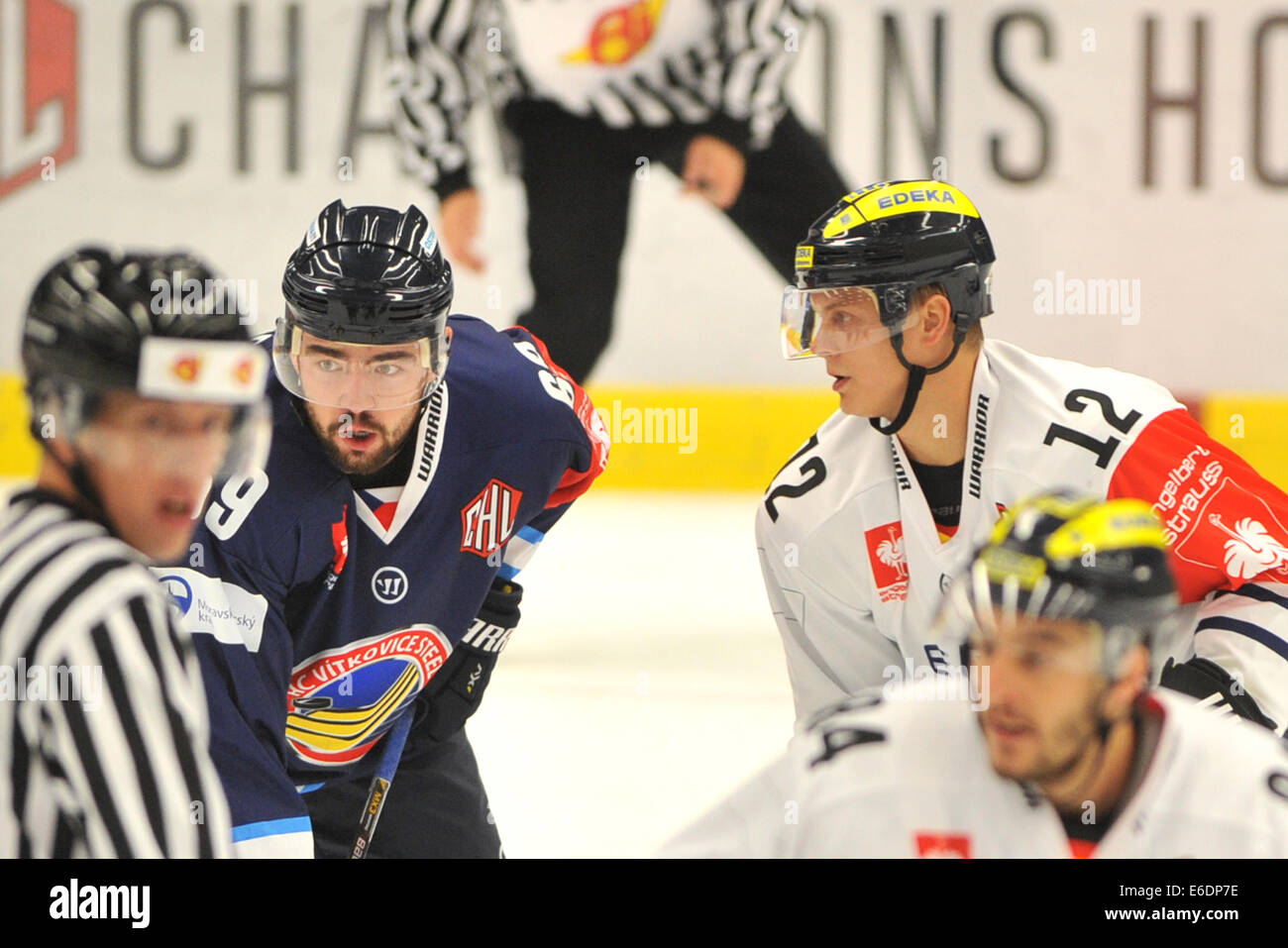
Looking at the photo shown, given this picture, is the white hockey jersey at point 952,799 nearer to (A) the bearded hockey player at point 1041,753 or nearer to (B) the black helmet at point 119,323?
(A) the bearded hockey player at point 1041,753

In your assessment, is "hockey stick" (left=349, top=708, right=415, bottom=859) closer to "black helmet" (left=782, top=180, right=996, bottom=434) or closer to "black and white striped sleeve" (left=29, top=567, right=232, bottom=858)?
"black helmet" (left=782, top=180, right=996, bottom=434)

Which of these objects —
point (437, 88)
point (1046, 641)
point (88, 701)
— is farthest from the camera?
point (437, 88)

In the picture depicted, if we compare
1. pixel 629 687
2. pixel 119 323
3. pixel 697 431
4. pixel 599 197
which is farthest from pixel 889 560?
pixel 697 431

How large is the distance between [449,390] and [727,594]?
261 centimetres

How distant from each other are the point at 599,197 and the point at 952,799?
3.66 m

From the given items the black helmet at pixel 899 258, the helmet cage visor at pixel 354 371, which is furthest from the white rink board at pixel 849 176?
the helmet cage visor at pixel 354 371

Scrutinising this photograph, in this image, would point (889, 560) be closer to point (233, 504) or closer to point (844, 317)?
point (844, 317)

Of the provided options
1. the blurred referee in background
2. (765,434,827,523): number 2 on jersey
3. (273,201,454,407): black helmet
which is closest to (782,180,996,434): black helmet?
(765,434,827,523): number 2 on jersey

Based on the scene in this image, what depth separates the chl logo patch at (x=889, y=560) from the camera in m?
2.35

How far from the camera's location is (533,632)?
4.36 m

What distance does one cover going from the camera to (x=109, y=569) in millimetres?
1252

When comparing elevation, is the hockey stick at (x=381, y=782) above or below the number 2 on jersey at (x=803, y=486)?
below

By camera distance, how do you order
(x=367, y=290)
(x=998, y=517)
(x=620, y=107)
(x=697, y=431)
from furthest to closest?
(x=697, y=431)
(x=620, y=107)
(x=998, y=517)
(x=367, y=290)
